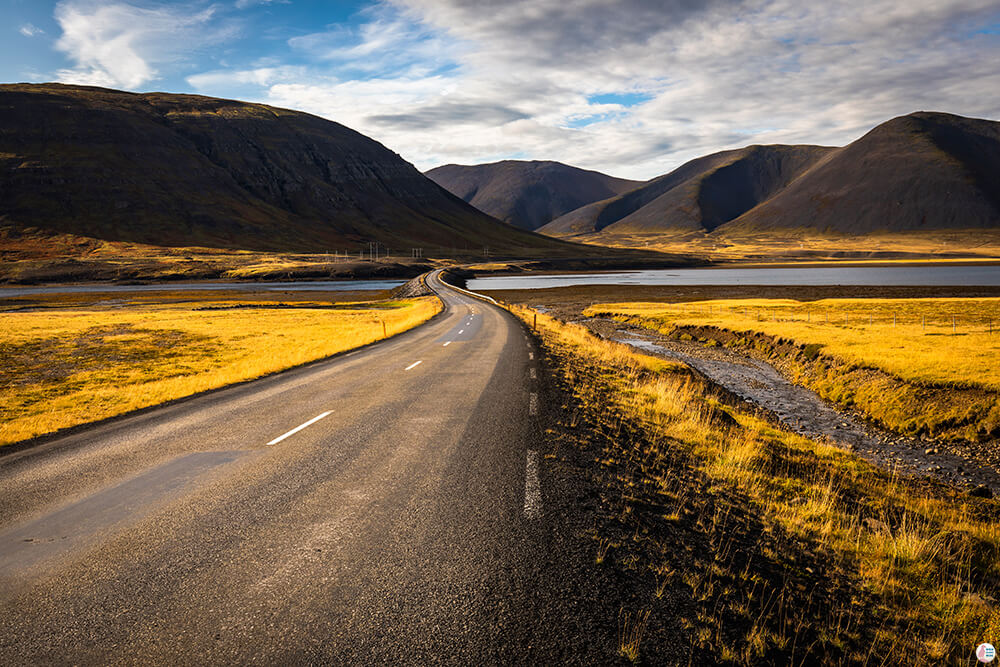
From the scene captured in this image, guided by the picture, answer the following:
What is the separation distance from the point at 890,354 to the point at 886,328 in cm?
1138

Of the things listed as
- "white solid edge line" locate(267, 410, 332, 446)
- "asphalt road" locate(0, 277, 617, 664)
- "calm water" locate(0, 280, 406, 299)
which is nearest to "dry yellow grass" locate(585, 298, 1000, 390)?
"asphalt road" locate(0, 277, 617, 664)

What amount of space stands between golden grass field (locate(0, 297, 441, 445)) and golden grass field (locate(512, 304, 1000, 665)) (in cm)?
1131

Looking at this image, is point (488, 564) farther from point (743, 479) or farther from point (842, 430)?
point (842, 430)

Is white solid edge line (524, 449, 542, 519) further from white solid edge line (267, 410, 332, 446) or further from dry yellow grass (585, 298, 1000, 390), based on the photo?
dry yellow grass (585, 298, 1000, 390)

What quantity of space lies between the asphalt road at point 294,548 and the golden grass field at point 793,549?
928mm

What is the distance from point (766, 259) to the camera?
196 metres

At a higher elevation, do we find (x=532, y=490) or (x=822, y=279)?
(x=822, y=279)

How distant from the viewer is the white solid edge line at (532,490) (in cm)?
606

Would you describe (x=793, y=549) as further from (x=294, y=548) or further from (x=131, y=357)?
(x=131, y=357)

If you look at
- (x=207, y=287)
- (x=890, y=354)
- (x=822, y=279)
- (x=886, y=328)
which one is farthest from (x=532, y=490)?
(x=207, y=287)

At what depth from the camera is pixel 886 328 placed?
30562 mm

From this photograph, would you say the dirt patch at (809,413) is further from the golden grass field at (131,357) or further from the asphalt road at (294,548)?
the golden grass field at (131,357)

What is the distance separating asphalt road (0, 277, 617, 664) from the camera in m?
3.86

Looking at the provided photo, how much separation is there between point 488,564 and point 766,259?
21749cm
